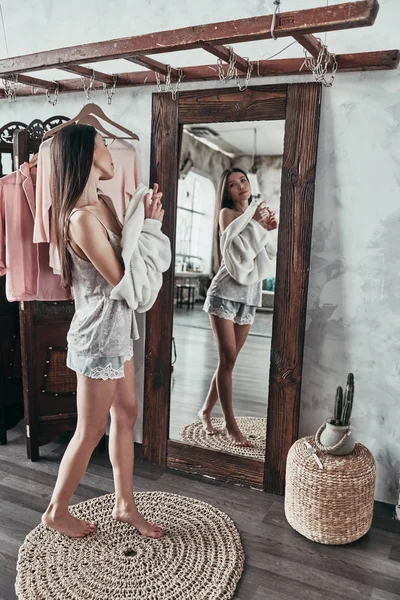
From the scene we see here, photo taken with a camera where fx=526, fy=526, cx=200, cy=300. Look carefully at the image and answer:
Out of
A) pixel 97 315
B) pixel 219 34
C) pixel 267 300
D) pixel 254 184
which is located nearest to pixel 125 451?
pixel 97 315

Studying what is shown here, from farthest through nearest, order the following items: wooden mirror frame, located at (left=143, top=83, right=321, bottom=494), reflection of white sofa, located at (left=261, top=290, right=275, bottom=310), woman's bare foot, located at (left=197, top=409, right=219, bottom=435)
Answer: woman's bare foot, located at (left=197, top=409, right=219, bottom=435)
reflection of white sofa, located at (left=261, top=290, right=275, bottom=310)
wooden mirror frame, located at (left=143, top=83, right=321, bottom=494)

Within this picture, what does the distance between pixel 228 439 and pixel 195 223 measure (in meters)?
1.12

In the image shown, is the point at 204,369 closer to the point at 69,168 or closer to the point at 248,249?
the point at 248,249

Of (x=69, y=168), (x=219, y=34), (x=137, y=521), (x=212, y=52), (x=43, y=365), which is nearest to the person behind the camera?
(x=219, y=34)

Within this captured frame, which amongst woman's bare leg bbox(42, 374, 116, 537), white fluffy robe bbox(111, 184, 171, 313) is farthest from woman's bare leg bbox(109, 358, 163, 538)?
white fluffy robe bbox(111, 184, 171, 313)

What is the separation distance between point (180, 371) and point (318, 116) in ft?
4.57

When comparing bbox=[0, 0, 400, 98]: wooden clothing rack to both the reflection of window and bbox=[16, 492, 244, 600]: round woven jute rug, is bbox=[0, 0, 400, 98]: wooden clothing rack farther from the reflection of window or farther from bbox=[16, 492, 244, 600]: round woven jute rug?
bbox=[16, 492, 244, 600]: round woven jute rug

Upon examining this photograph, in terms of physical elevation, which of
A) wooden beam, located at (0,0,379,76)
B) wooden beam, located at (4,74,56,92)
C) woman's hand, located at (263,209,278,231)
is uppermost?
wooden beam, located at (4,74,56,92)

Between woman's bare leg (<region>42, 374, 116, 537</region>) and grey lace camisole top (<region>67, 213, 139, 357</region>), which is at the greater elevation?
grey lace camisole top (<region>67, 213, 139, 357</region>)

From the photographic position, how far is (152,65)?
2396 millimetres

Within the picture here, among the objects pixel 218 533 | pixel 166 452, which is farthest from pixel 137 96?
pixel 218 533

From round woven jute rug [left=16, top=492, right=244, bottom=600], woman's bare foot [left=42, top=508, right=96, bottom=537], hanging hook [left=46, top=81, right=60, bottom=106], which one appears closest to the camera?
round woven jute rug [left=16, top=492, right=244, bottom=600]

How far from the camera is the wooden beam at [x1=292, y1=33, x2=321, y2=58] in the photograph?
6.22 ft

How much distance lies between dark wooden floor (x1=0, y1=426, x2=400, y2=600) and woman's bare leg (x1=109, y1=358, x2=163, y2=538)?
35cm
